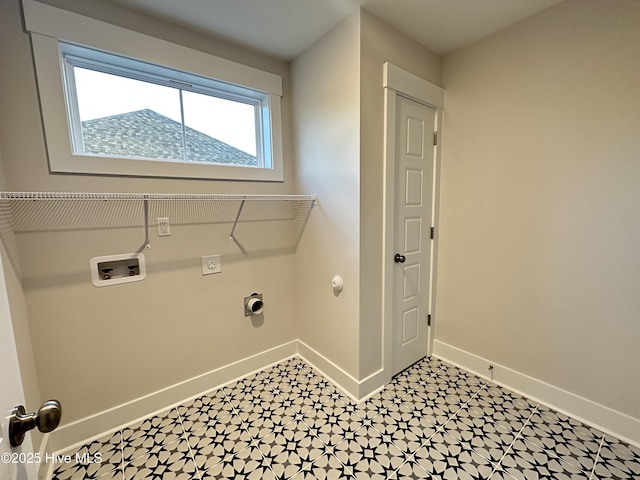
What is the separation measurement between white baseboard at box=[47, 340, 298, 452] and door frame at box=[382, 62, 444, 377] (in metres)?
0.97

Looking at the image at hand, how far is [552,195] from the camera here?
1.69 meters

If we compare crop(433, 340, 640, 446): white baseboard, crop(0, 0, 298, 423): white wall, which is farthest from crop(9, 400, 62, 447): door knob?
crop(433, 340, 640, 446): white baseboard

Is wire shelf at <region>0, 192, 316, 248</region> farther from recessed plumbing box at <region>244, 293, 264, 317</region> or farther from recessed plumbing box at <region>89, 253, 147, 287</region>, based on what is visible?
recessed plumbing box at <region>244, 293, 264, 317</region>

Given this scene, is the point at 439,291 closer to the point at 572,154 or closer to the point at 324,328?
the point at 324,328

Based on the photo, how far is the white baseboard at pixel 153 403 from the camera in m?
1.55

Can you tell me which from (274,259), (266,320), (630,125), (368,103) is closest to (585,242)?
(630,125)

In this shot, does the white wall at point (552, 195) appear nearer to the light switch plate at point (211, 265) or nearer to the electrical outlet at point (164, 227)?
the light switch plate at point (211, 265)

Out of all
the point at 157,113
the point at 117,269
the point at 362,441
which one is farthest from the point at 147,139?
the point at 362,441

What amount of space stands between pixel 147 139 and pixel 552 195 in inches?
99.2

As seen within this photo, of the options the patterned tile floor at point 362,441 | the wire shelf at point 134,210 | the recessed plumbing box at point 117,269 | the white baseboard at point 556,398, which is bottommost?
the patterned tile floor at point 362,441

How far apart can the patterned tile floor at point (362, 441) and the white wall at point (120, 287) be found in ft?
1.05

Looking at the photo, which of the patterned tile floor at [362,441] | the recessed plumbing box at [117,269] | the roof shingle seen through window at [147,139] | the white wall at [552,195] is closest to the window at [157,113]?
the roof shingle seen through window at [147,139]

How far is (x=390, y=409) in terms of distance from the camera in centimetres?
179

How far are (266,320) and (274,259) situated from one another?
1.66ft
